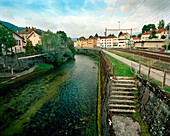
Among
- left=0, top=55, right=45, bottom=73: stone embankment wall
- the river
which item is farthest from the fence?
left=0, top=55, right=45, bottom=73: stone embankment wall

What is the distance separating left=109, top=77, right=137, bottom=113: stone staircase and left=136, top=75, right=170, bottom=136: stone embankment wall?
0.68 meters

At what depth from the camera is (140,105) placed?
21.6ft

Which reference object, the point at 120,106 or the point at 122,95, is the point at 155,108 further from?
the point at 122,95

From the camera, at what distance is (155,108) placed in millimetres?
5176

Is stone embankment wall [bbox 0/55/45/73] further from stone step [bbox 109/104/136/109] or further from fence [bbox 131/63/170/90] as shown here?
fence [bbox 131/63/170/90]

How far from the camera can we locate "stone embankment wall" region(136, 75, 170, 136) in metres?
4.42

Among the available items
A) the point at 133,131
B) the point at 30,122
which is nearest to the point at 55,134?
the point at 30,122

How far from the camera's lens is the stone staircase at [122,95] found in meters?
6.79

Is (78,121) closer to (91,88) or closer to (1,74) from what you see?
(91,88)

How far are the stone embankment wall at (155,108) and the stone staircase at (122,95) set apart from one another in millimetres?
681

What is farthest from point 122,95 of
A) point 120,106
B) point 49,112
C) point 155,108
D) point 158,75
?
point 49,112

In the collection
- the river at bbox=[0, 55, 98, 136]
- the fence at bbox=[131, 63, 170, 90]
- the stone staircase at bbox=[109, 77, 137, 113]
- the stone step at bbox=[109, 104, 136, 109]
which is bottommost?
the river at bbox=[0, 55, 98, 136]

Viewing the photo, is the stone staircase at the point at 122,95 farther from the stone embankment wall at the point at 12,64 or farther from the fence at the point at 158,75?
the stone embankment wall at the point at 12,64

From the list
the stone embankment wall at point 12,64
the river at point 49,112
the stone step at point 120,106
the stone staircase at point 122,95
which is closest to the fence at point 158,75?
the stone staircase at point 122,95
